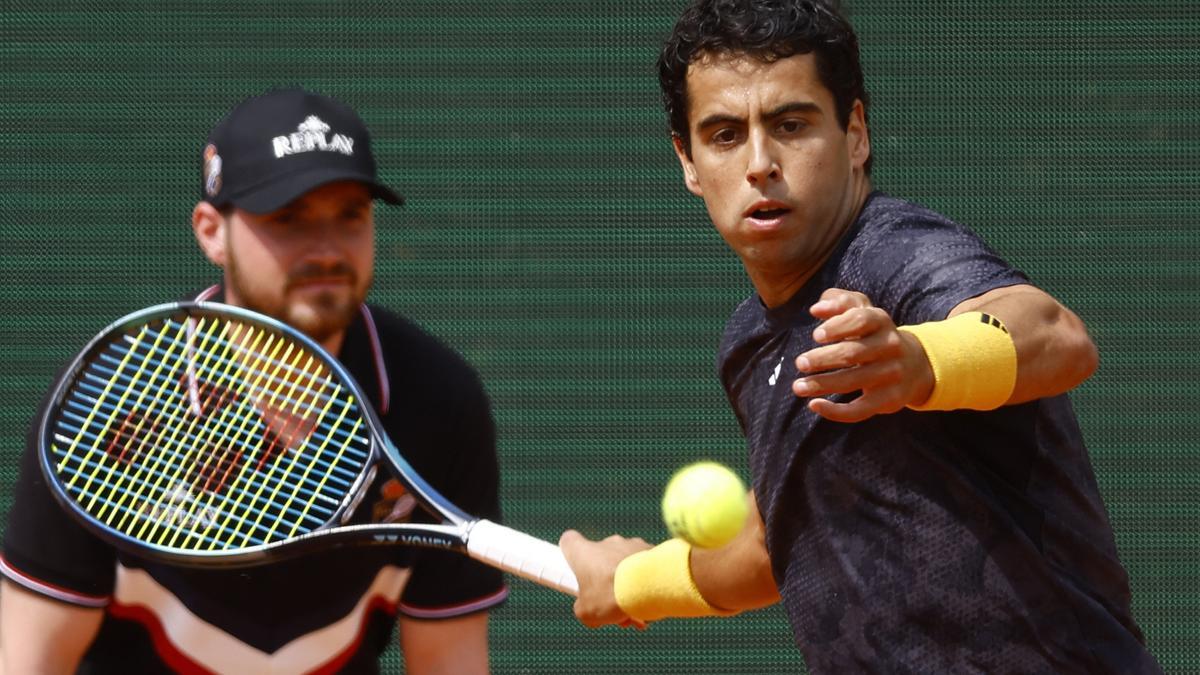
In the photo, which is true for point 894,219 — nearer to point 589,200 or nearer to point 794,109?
point 794,109

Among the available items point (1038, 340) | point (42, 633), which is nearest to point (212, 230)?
point (42, 633)

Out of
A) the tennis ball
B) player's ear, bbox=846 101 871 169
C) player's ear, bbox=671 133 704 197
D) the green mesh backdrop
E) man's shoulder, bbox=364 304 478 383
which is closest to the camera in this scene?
the tennis ball

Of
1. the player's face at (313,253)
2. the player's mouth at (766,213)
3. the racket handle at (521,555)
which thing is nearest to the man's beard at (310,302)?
the player's face at (313,253)

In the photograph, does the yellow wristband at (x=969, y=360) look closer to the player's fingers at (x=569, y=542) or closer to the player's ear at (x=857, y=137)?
the player's ear at (x=857, y=137)

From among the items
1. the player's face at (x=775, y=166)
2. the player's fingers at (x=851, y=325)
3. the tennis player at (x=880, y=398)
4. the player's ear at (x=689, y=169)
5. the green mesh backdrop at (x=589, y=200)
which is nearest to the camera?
the player's fingers at (x=851, y=325)

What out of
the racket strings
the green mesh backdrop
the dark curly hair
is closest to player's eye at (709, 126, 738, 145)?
the dark curly hair

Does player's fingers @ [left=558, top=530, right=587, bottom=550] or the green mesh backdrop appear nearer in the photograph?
player's fingers @ [left=558, top=530, right=587, bottom=550]

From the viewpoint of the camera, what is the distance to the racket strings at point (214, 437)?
9.20ft

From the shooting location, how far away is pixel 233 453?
289cm

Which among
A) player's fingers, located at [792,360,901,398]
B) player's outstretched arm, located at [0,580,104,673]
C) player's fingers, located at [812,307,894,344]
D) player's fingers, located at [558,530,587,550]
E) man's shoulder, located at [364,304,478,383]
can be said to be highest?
player's fingers, located at [812,307,894,344]

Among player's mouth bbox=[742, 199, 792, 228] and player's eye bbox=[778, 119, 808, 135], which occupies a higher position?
player's eye bbox=[778, 119, 808, 135]

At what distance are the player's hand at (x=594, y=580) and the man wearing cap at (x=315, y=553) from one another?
202mm

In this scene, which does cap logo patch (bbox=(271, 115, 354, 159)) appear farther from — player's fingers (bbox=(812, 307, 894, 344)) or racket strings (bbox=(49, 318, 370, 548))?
player's fingers (bbox=(812, 307, 894, 344))

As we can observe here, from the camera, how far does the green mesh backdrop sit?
14.4 ft
